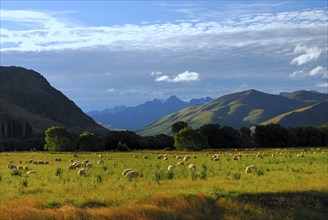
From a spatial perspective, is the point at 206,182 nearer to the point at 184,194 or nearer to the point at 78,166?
the point at 184,194

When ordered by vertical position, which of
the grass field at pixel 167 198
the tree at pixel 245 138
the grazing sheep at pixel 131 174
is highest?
the tree at pixel 245 138

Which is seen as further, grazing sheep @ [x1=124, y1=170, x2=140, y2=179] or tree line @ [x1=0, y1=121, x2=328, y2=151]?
tree line @ [x1=0, y1=121, x2=328, y2=151]

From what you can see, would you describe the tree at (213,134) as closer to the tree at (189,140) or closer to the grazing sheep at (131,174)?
the tree at (189,140)

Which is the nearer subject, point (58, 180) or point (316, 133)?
point (58, 180)

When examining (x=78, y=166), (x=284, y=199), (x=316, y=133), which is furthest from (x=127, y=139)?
(x=284, y=199)

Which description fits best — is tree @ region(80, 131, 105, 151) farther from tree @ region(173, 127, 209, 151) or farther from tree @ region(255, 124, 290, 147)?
tree @ region(255, 124, 290, 147)

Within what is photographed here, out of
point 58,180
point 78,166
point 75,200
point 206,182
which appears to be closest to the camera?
point 75,200

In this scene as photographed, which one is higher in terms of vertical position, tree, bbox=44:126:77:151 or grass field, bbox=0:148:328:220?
tree, bbox=44:126:77:151

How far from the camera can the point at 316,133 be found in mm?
129625

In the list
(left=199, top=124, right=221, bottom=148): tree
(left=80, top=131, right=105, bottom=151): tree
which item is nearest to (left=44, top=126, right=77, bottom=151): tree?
(left=80, top=131, right=105, bottom=151): tree

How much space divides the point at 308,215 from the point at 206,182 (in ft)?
24.0

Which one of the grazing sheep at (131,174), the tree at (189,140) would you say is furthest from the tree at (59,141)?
the grazing sheep at (131,174)

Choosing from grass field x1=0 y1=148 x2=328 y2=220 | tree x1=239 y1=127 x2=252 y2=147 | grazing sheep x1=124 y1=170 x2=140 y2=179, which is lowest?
grass field x1=0 y1=148 x2=328 y2=220

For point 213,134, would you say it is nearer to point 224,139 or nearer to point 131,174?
point 224,139
